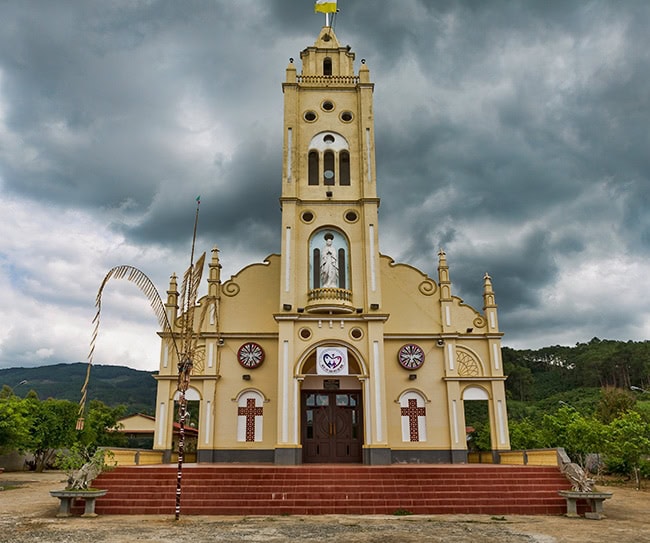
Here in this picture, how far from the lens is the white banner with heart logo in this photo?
852 inches

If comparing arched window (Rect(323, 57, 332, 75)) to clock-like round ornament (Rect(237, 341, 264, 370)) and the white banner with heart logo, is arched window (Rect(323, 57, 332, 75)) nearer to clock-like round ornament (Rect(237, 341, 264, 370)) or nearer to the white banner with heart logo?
clock-like round ornament (Rect(237, 341, 264, 370))

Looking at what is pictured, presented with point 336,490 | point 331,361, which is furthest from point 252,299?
point 336,490

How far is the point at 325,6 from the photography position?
2741 centimetres

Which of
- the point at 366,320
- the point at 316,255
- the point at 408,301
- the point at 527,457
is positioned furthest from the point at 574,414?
the point at 316,255

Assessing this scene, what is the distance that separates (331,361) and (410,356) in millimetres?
4156

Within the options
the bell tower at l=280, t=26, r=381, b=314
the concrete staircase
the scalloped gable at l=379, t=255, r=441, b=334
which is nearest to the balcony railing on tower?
the bell tower at l=280, t=26, r=381, b=314

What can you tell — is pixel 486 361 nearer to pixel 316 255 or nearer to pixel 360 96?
pixel 316 255

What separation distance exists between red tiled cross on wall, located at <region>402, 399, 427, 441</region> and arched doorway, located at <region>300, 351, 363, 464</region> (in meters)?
2.05

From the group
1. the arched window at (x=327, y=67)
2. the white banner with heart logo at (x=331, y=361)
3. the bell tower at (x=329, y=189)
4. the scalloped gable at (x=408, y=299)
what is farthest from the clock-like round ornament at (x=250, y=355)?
the arched window at (x=327, y=67)

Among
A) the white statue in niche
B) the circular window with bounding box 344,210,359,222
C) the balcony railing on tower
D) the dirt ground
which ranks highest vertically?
the circular window with bounding box 344,210,359,222

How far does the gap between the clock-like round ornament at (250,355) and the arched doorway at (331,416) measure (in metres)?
2.06

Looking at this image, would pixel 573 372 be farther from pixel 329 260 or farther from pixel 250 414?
pixel 250 414

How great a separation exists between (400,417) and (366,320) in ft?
15.1

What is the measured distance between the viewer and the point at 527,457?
777 inches
